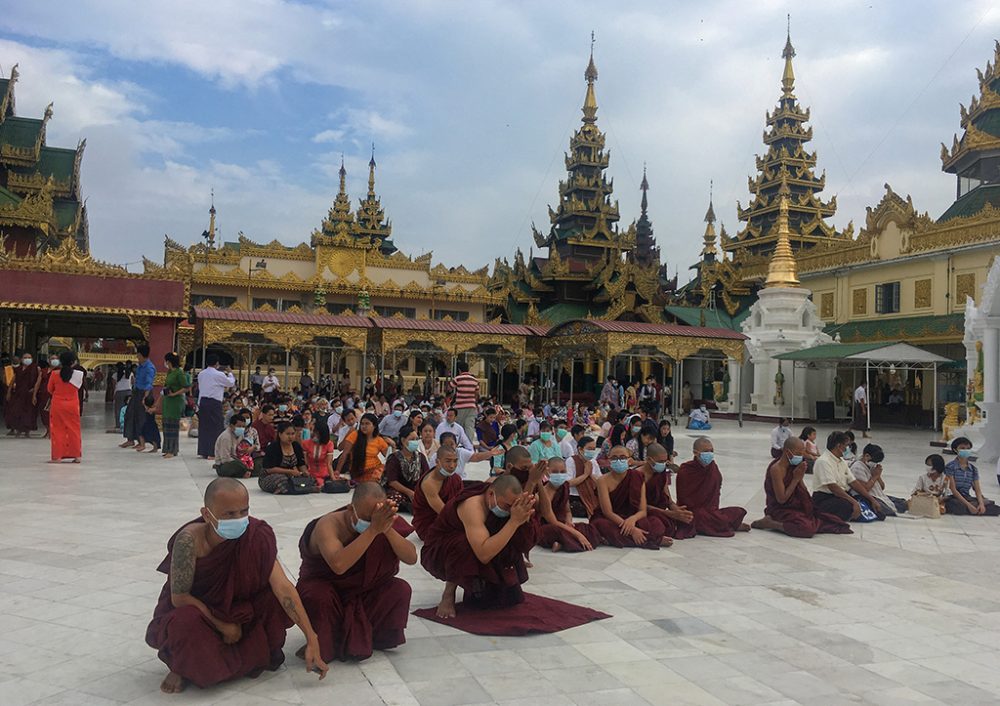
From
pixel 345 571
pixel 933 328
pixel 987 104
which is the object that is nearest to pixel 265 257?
pixel 933 328

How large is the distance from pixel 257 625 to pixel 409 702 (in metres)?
0.81

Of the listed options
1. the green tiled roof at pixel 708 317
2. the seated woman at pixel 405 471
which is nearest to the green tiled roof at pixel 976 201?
the green tiled roof at pixel 708 317

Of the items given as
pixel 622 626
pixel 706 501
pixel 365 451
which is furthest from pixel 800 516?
pixel 365 451

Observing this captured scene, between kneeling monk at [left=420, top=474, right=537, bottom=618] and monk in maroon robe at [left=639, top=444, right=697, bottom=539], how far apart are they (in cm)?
273

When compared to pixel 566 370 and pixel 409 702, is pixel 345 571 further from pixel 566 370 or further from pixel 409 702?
pixel 566 370

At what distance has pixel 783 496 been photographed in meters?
8.19

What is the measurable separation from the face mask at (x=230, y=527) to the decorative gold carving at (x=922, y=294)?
92.9 ft

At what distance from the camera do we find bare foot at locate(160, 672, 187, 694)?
12.2 feet

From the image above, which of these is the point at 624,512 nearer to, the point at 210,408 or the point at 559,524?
the point at 559,524

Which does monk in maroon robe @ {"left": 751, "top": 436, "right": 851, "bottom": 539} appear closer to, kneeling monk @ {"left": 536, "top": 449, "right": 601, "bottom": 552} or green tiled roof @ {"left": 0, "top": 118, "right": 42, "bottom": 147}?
kneeling monk @ {"left": 536, "top": 449, "right": 601, "bottom": 552}

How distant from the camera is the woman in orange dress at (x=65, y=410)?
438 inches

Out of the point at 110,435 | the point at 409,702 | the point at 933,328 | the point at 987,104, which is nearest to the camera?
the point at 409,702

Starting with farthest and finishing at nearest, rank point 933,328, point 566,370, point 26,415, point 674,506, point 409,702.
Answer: point 566,370
point 933,328
point 26,415
point 674,506
point 409,702

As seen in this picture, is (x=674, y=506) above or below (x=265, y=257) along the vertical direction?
below
